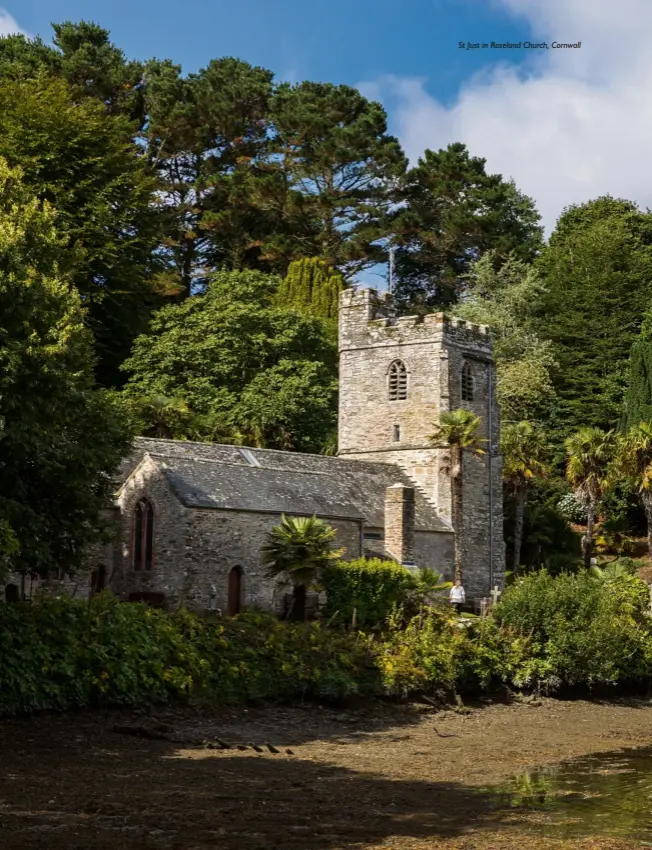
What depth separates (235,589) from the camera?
1437 inches

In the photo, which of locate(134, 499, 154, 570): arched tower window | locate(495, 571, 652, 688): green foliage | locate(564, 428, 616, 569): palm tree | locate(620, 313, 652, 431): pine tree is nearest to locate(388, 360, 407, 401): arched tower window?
locate(564, 428, 616, 569): palm tree

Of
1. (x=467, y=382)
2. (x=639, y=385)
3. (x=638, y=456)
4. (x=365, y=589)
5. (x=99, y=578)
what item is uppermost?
(x=639, y=385)

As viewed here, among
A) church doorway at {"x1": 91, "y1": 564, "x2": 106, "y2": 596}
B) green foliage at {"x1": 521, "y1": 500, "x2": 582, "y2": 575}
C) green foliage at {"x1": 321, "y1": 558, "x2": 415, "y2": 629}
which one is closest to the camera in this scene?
green foliage at {"x1": 321, "y1": 558, "x2": 415, "y2": 629}

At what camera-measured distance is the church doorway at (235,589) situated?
36.2 metres

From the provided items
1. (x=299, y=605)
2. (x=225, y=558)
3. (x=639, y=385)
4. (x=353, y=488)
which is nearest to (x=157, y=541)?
(x=225, y=558)

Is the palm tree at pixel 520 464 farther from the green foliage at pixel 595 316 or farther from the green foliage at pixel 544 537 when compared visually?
the green foliage at pixel 595 316

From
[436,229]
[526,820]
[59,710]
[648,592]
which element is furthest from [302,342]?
[526,820]

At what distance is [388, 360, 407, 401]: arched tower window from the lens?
48.7m

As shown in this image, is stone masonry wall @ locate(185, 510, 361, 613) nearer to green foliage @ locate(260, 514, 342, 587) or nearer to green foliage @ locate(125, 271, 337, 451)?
green foliage @ locate(260, 514, 342, 587)

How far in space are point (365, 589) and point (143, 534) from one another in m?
6.72

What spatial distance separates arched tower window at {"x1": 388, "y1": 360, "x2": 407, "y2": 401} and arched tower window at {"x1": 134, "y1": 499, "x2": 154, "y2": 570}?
47.8ft

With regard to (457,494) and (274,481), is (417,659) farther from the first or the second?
(457,494)

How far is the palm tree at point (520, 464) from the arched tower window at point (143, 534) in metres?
20.2

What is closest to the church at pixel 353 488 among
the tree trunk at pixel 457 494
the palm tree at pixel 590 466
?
the tree trunk at pixel 457 494
